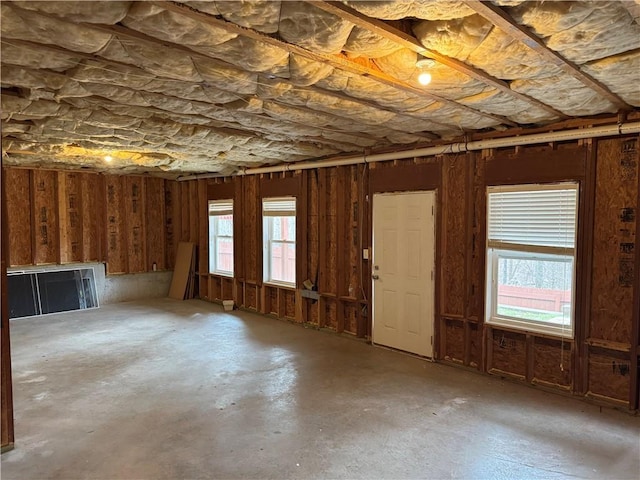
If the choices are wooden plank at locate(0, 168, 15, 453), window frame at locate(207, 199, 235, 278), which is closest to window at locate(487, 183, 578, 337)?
wooden plank at locate(0, 168, 15, 453)

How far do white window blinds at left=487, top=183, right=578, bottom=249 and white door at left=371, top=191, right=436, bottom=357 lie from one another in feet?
2.43

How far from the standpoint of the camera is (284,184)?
6699mm

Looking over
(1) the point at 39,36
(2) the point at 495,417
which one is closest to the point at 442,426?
(2) the point at 495,417

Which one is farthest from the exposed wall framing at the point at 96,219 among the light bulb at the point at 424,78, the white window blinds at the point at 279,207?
the light bulb at the point at 424,78

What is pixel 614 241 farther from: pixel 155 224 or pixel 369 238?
pixel 155 224

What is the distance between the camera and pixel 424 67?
2.59 metres

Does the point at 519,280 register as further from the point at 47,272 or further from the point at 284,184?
the point at 47,272

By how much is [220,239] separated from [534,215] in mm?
5833

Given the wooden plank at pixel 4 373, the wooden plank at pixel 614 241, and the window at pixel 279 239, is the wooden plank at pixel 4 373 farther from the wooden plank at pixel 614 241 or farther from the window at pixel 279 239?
the wooden plank at pixel 614 241

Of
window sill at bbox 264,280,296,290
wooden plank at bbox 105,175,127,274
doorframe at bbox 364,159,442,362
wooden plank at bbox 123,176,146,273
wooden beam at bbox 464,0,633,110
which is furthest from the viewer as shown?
wooden plank at bbox 123,176,146,273

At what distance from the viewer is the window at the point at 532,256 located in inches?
153

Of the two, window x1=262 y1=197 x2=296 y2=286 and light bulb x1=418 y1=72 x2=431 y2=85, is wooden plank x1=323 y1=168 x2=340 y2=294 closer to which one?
window x1=262 y1=197 x2=296 y2=286

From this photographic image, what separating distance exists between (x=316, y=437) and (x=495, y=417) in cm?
150

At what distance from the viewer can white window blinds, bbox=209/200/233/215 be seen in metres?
7.88
